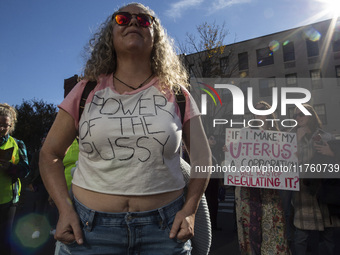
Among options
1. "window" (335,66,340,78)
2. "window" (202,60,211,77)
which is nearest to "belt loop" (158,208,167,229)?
"window" (202,60,211,77)

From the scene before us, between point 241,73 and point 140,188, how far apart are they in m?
30.4

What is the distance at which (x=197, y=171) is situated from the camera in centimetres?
157

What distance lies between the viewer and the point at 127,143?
4.70ft

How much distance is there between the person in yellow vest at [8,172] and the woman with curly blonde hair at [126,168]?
8.42 ft

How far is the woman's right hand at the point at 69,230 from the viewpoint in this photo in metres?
1.33

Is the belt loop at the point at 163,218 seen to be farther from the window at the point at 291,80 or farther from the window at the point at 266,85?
the window at the point at 291,80

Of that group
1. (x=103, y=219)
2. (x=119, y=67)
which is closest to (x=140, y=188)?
(x=103, y=219)

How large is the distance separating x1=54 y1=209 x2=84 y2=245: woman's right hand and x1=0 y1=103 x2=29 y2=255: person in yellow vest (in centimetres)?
269

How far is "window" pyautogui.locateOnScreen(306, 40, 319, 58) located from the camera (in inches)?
1087

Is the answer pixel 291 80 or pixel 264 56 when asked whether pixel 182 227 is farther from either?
pixel 264 56

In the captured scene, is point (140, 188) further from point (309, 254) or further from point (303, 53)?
point (303, 53)

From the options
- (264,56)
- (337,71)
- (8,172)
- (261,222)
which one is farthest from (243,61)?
(8,172)

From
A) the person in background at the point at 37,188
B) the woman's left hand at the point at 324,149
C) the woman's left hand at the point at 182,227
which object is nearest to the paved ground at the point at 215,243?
the person in background at the point at 37,188

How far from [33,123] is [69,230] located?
142ft
